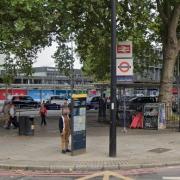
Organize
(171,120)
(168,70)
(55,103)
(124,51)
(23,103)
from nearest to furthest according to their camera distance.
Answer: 1. (124,51)
2. (171,120)
3. (168,70)
4. (23,103)
5. (55,103)

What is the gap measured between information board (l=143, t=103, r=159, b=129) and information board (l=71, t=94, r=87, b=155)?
29.5ft

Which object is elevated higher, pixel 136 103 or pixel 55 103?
pixel 136 103

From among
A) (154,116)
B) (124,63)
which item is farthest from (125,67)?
(154,116)

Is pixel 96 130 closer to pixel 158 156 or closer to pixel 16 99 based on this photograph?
pixel 158 156

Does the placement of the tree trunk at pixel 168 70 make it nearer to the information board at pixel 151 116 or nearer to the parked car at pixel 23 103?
the information board at pixel 151 116

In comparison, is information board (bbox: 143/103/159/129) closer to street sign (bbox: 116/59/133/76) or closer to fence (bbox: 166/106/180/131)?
fence (bbox: 166/106/180/131)

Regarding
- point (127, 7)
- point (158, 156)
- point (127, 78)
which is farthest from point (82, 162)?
point (127, 7)

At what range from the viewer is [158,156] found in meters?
15.5

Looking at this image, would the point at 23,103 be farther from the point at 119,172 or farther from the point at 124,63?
the point at 119,172

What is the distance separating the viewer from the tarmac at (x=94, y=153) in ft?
46.1

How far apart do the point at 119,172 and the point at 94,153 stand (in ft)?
9.95

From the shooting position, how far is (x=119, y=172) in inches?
526

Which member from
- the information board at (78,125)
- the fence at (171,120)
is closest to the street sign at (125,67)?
the information board at (78,125)

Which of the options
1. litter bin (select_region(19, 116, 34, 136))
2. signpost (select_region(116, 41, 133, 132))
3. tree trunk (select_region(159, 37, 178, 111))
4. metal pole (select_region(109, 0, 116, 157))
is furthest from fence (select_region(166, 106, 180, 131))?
metal pole (select_region(109, 0, 116, 157))
